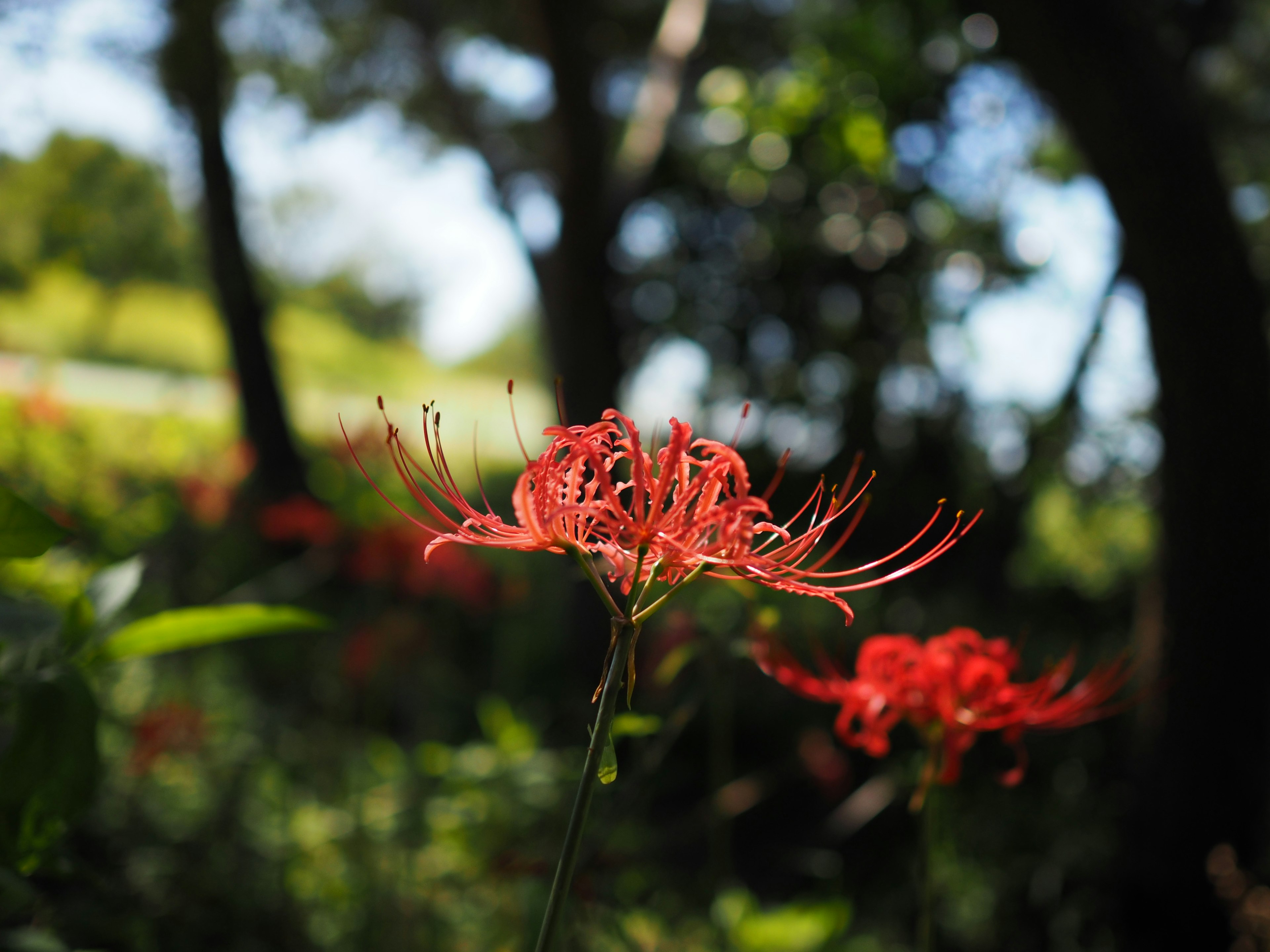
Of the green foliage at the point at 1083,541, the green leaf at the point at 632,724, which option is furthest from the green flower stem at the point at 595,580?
the green foliage at the point at 1083,541

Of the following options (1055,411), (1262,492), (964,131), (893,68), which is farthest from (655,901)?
(964,131)

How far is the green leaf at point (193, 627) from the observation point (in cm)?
70

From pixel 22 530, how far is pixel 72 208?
2.70 m

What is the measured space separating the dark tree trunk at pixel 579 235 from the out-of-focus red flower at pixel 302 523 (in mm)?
941

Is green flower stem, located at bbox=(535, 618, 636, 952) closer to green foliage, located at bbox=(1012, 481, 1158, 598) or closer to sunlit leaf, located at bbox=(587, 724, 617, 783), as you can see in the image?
sunlit leaf, located at bbox=(587, 724, 617, 783)

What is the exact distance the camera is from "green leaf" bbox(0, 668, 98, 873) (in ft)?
1.95

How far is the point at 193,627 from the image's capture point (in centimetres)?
72

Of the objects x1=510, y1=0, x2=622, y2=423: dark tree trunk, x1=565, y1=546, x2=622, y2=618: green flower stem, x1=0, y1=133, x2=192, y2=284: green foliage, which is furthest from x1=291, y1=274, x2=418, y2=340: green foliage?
x1=565, y1=546, x2=622, y2=618: green flower stem

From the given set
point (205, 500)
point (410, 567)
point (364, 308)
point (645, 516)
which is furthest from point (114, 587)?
point (364, 308)

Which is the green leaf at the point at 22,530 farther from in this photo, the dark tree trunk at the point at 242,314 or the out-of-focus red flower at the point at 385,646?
the dark tree trunk at the point at 242,314

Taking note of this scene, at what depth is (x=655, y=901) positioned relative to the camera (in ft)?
6.54

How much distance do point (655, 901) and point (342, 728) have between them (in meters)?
1.47

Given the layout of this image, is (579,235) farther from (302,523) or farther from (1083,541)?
(1083,541)

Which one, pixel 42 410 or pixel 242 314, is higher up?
pixel 242 314
